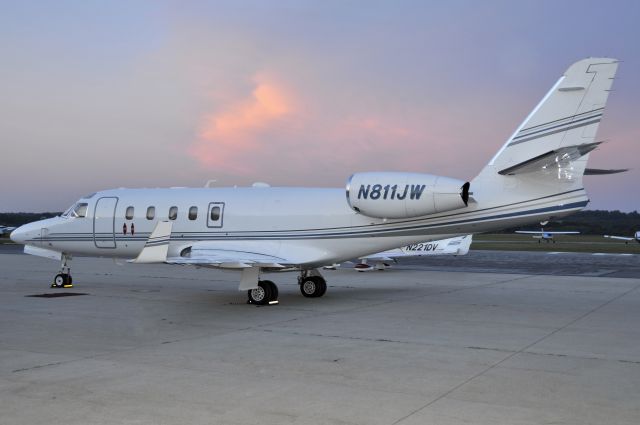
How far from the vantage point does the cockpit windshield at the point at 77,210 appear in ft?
64.4

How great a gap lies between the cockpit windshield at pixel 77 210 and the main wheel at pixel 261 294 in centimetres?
719

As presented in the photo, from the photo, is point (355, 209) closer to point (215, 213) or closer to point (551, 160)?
point (215, 213)

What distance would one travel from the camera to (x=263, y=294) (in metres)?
15.6

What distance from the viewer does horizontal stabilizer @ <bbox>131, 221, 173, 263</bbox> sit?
46.4 ft

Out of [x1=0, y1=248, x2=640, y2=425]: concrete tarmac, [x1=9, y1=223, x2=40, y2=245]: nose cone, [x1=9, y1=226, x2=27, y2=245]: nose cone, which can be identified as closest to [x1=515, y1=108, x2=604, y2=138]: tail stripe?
[x1=0, y1=248, x2=640, y2=425]: concrete tarmac

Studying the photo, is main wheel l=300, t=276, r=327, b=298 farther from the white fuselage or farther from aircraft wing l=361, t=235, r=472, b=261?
aircraft wing l=361, t=235, r=472, b=261

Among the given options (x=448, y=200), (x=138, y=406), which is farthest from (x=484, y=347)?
(x=138, y=406)

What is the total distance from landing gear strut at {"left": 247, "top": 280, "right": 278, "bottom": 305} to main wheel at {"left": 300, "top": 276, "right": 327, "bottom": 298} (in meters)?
2.10

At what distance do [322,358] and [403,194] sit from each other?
6.50 m

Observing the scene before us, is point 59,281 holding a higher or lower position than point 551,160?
lower

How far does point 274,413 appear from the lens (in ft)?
21.1

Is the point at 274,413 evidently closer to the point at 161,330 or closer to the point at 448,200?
the point at 161,330

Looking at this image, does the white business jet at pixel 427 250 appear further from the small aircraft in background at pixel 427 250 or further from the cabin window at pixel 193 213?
the cabin window at pixel 193 213

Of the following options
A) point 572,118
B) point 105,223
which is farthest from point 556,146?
point 105,223
